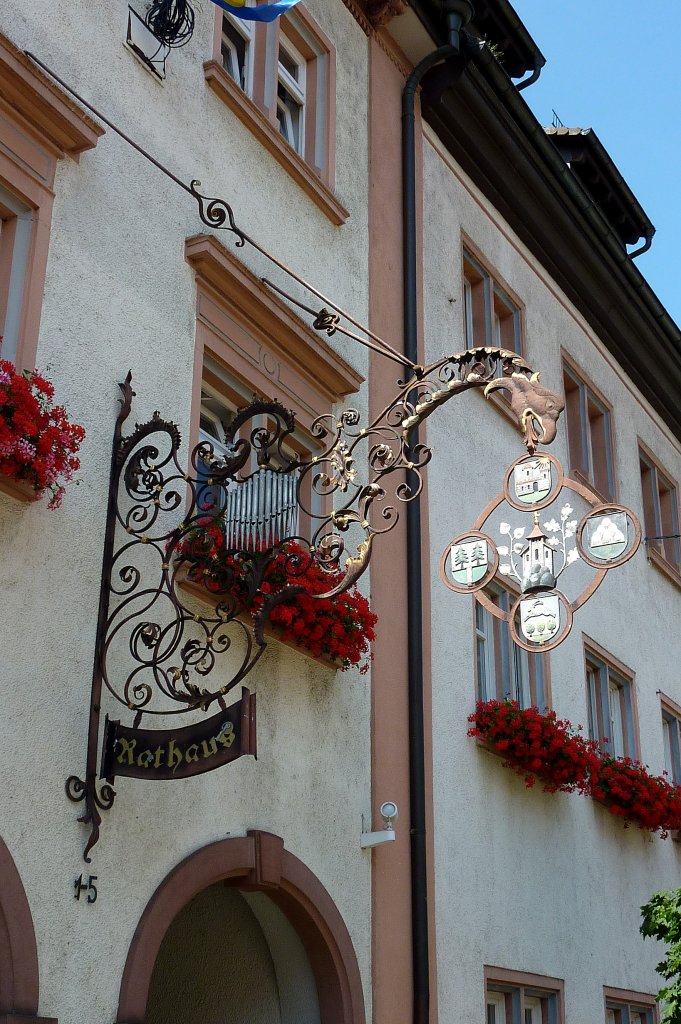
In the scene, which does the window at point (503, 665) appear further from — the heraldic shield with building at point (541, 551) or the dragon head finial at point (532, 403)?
the dragon head finial at point (532, 403)

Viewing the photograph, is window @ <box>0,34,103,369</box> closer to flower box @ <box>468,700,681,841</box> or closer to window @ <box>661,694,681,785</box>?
flower box @ <box>468,700,681,841</box>

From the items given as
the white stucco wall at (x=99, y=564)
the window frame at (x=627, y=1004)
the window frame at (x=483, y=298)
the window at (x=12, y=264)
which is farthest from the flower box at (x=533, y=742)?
the window at (x=12, y=264)

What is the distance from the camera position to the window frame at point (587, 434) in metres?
15.4

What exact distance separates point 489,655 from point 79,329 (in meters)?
5.41

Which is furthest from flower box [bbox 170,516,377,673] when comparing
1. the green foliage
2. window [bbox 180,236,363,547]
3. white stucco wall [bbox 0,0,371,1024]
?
the green foliage

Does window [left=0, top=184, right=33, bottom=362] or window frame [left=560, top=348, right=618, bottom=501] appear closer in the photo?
window [left=0, top=184, right=33, bottom=362]

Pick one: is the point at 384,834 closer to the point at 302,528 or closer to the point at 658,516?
the point at 302,528

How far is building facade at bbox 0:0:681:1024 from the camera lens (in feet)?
22.7

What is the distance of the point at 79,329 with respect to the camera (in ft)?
24.8

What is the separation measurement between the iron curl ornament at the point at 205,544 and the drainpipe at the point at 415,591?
196cm

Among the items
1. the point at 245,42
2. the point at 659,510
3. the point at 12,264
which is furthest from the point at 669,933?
the point at 659,510

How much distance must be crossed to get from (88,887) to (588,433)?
10.0 metres

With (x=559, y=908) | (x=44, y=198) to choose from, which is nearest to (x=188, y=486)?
(x=44, y=198)

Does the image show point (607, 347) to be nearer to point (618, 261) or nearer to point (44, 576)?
point (618, 261)
